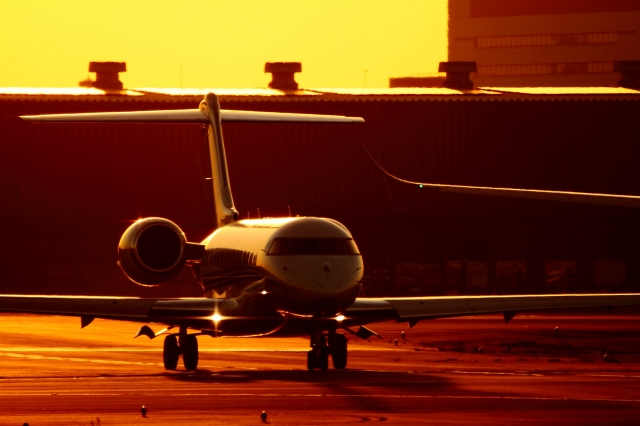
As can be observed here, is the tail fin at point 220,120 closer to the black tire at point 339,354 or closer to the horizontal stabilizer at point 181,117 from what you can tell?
the horizontal stabilizer at point 181,117

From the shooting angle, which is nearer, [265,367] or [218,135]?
[265,367]

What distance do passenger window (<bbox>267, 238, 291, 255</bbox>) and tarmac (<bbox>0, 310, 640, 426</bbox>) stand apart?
2.28m

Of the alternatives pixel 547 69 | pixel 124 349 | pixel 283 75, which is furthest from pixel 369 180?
pixel 547 69

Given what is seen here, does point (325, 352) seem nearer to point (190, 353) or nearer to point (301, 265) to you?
point (301, 265)

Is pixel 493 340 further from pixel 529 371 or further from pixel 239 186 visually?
pixel 239 186

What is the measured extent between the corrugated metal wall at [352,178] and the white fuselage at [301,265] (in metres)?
32.8

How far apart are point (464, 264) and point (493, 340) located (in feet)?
80.8

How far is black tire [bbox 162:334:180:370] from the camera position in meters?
28.3

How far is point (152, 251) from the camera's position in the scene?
29656mm

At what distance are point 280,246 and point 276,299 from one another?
1.06 m

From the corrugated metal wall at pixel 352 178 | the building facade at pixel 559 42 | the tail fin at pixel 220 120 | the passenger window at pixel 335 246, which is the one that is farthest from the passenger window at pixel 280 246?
the building facade at pixel 559 42

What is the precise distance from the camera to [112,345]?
36938 mm

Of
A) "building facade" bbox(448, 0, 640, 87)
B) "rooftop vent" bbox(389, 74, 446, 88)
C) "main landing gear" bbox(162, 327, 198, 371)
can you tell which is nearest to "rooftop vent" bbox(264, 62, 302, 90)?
"main landing gear" bbox(162, 327, 198, 371)

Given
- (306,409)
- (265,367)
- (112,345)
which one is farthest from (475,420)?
(112,345)
